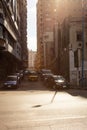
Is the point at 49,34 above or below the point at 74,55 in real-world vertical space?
above

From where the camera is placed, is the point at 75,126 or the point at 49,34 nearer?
the point at 75,126

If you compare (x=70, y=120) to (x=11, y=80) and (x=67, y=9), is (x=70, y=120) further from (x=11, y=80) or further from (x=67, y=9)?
(x=67, y=9)

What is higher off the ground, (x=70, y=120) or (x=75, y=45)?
(x=75, y=45)

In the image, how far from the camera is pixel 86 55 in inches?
2055

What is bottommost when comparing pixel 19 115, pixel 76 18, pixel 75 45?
pixel 19 115

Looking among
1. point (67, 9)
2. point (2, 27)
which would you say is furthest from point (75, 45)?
point (67, 9)

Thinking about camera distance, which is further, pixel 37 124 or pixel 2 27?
pixel 2 27

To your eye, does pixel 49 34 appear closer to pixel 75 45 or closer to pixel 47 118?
pixel 75 45

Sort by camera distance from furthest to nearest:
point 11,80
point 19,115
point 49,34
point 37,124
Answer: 1. point 49,34
2. point 11,80
3. point 19,115
4. point 37,124

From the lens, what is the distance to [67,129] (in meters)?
11.4

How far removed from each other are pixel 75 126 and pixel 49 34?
119 meters

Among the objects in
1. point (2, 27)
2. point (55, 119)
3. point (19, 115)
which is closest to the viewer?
point (55, 119)

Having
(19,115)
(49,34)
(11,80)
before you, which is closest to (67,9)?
(11,80)

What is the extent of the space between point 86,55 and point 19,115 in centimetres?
3777
